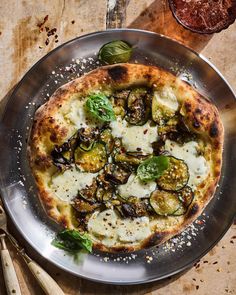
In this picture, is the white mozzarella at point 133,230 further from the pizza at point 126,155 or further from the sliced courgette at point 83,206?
the sliced courgette at point 83,206

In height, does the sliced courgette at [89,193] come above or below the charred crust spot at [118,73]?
below

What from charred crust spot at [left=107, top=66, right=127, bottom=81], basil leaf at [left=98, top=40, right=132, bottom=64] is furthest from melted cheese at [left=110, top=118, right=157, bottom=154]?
basil leaf at [left=98, top=40, right=132, bottom=64]

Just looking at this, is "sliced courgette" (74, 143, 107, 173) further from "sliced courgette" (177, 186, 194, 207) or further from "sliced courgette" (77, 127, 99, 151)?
"sliced courgette" (177, 186, 194, 207)

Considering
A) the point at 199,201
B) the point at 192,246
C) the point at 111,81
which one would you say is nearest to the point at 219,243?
the point at 192,246

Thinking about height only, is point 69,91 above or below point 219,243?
above

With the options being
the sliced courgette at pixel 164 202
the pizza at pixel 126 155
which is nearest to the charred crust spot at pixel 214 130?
the pizza at pixel 126 155

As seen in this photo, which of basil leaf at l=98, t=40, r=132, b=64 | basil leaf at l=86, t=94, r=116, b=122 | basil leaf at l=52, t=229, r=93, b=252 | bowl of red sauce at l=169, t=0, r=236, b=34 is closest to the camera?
basil leaf at l=86, t=94, r=116, b=122

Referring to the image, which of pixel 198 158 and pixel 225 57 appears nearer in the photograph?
pixel 198 158

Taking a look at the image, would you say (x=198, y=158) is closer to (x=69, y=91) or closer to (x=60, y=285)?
(x=69, y=91)
